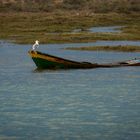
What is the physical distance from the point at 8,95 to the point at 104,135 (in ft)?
32.3

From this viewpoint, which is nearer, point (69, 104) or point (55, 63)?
point (69, 104)

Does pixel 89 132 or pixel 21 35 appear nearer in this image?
pixel 89 132

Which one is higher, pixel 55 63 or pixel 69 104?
pixel 69 104

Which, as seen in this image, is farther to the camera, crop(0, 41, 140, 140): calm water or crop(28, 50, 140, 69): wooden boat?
crop(28, 50, 140, 69): wooden boat

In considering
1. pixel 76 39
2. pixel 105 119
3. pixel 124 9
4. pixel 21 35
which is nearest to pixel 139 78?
pixel 105 119

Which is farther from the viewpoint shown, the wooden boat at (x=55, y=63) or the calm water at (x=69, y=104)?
the wooden boat at (x=55, y=63)

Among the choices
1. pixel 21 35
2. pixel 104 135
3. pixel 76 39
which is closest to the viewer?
pixel 104 135

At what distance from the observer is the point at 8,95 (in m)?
31.6

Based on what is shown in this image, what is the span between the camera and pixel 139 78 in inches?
1469

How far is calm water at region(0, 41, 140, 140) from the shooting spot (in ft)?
76.9

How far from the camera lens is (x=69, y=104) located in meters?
28.8

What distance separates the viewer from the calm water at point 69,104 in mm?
23438

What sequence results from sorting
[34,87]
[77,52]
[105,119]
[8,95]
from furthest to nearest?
[77,52]
[34,87]
[8,95]
[105,119]

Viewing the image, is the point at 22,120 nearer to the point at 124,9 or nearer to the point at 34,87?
the point at 34,87
